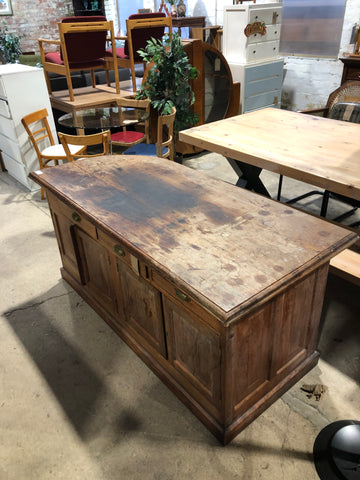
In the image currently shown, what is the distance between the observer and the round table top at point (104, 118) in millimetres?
3445

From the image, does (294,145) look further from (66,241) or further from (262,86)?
(262,86)

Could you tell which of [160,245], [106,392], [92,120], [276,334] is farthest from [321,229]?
[92,120]

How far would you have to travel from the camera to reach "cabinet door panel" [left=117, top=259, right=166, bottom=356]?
1745 millimetres

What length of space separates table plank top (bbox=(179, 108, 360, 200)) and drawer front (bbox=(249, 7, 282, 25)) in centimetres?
229

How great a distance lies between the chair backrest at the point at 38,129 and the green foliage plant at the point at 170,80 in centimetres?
101

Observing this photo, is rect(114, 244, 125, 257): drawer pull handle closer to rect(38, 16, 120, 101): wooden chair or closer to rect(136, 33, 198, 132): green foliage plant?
rect(136, 33, 198, 132): green foliage plant

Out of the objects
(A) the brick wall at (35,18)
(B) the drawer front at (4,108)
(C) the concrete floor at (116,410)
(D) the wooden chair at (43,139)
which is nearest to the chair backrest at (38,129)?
(D) the wooden chair at (43,139)

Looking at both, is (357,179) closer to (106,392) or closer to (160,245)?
(160,245)

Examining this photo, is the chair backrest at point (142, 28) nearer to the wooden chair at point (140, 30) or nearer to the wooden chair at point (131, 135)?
the wooden chair at point (140, 30)

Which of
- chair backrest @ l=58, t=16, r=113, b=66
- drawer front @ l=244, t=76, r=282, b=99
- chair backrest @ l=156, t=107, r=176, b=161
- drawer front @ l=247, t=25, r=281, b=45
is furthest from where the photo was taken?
drawer front @ l=244, t=76, r=282, b=99

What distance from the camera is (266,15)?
4.87 meters

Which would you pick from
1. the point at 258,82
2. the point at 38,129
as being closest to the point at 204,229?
the point at 38,129

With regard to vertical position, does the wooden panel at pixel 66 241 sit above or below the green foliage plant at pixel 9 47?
below

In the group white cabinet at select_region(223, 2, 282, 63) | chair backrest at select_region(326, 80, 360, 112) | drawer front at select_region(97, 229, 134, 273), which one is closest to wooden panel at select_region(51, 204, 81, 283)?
drawer front at select_region(97, 229, 134, 273)
